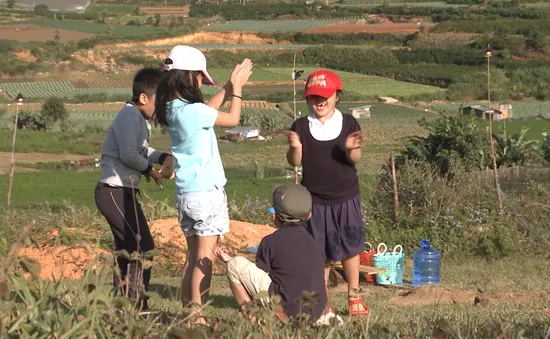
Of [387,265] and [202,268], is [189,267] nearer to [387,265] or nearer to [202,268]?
[202,268]

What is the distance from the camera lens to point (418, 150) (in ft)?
51.7

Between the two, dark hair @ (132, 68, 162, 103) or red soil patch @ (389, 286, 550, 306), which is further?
red soil patch @ (389, 286, 550, 306)

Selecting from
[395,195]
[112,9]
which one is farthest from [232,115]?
[112,9]

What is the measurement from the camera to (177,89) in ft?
18.3

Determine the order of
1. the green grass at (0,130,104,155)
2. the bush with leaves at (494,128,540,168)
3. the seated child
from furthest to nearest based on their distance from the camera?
the green grass at (0,130,104,155) < the bush with leaves at (494,128,540,168) < the seated child

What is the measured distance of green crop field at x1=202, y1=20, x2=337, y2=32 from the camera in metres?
93.1

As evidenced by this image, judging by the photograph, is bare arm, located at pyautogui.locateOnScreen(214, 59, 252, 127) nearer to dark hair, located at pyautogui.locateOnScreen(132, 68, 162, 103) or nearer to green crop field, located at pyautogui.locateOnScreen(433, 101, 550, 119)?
dark hair, located at pyautogui.locateOnScreen(132, 68, 162, 103)

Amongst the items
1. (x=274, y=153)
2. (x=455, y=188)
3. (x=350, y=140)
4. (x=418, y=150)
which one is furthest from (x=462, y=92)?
(x=350, y=140)

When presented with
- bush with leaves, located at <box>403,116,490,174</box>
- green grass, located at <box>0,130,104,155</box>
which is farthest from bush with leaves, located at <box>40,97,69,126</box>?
bush with leaves, located at <box>403,116,490,174</box>

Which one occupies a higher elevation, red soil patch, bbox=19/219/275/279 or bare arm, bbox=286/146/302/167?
bare arm, bbox=286/146/302/167

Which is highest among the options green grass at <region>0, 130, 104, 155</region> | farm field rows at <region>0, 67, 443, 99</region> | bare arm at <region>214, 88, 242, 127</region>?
bare arm at <region>214, 88, 242, 127</region>

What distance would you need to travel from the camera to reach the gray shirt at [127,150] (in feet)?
19.3

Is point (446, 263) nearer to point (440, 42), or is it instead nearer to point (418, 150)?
point (418, 150)

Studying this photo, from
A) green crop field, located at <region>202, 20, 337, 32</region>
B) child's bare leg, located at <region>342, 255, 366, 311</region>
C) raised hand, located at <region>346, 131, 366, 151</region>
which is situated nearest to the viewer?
raised hand, located at <region>346, 131, 366, 151</region>
